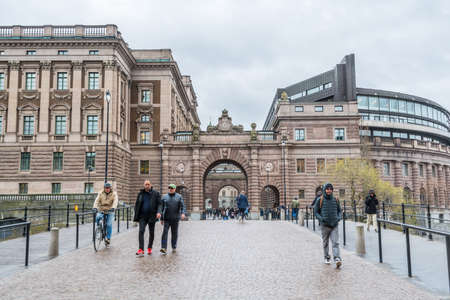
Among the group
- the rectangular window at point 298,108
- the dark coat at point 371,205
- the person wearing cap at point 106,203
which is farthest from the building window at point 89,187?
the dark coat at point 371,205

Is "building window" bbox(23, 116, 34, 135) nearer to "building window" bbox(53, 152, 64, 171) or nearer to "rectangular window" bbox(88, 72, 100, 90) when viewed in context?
"building window" bbox(53, 152, 64, 171)

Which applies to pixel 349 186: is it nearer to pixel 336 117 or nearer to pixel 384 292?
pixel 336 117

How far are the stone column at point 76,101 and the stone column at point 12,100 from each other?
5764mm

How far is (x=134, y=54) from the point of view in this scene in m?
54.2

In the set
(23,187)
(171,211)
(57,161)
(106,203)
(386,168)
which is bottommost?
(171,211)

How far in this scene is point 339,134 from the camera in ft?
168

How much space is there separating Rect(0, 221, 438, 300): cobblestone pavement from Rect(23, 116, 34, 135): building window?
35.6 meters

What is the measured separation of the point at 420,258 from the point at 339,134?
144 ft

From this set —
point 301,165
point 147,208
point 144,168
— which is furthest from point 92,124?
point 147,208

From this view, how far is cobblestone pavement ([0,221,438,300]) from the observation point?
25.2ft

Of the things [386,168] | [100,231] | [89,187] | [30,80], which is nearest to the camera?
[100,231]

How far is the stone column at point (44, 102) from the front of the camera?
4407cm

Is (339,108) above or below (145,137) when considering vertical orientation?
above

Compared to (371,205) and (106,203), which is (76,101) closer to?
(106,203)
